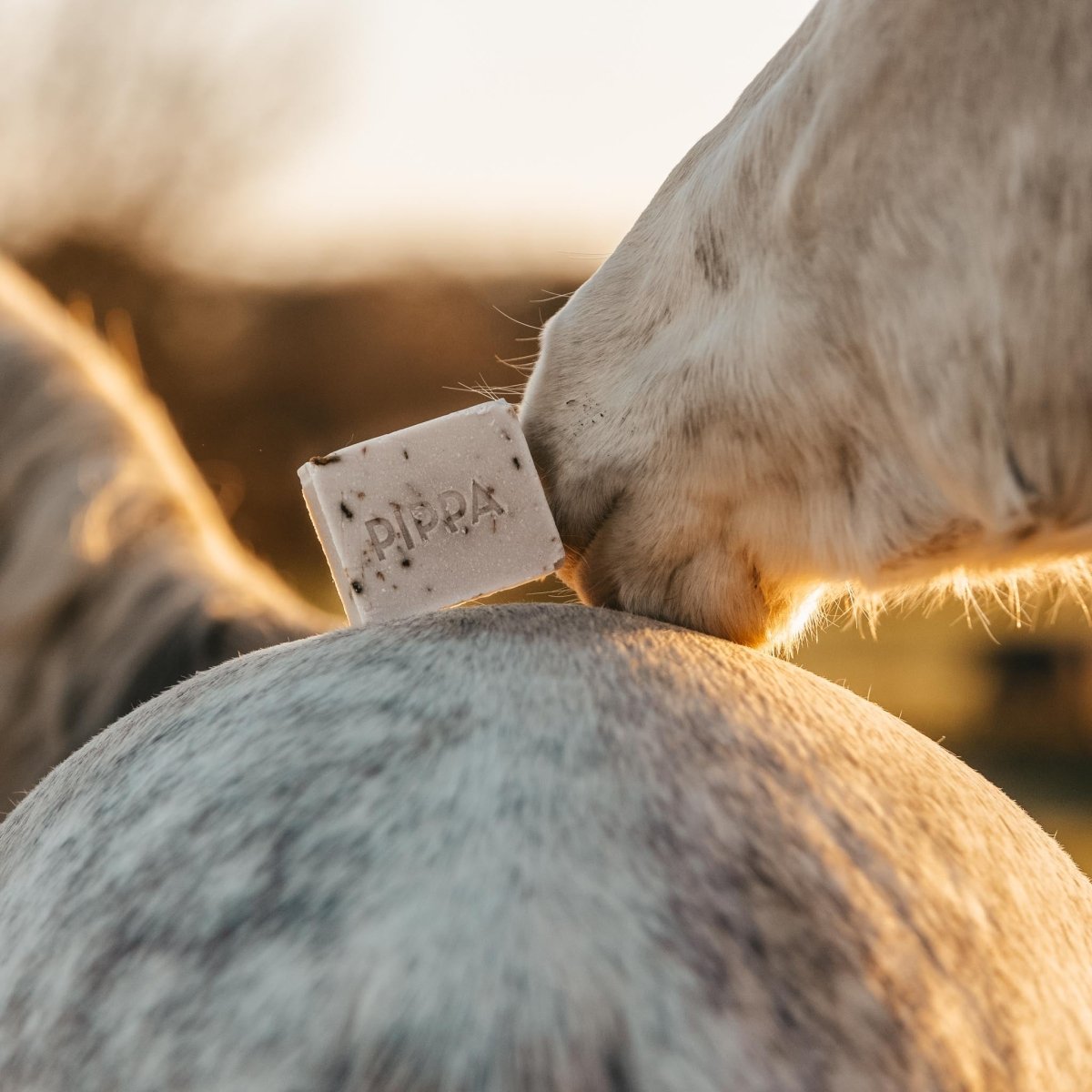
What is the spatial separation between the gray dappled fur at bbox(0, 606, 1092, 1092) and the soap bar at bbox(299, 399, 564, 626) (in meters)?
0.18

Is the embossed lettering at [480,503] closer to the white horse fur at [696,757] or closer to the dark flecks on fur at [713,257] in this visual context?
the white horse fur at [696,757]

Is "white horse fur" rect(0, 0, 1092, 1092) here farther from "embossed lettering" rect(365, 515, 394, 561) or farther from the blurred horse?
"embossed lettering" rect(365, 515, 394, 561)

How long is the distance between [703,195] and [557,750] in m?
0.57

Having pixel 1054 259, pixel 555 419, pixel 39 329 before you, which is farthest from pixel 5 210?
pixel 1054 259

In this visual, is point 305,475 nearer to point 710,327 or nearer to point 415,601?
point 415,601

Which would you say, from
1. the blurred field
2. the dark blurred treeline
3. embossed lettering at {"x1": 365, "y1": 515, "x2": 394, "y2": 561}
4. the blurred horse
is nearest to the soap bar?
embossed lettering at {"x1": 365, "y1": 515, "x2": 394, "y2": 561}

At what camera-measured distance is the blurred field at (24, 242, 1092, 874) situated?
16.3 feet

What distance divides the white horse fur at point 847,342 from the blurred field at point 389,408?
11.0 ft

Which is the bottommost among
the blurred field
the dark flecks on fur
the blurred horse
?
the blurred field

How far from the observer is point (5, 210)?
18.2ft

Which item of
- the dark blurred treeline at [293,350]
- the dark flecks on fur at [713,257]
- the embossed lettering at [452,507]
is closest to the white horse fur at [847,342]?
the dark flecks on fur at [713,257]

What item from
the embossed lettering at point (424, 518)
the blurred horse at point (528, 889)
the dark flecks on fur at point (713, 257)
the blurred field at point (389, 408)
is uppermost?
the dark flecks on fur at point (713, 257)

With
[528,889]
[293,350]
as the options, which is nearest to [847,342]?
[528,889]

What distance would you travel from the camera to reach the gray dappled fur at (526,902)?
425 mm
